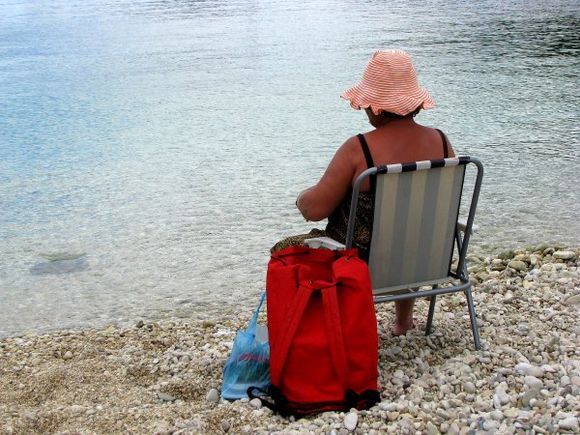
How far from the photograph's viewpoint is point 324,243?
11.8ft

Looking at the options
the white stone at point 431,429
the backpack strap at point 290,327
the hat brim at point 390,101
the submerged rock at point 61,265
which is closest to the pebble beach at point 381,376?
the white stone at point 431,429

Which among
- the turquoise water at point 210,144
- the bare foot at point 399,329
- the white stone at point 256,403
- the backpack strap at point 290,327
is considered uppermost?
the backpack strap at point 290,327

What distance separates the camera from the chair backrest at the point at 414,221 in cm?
337

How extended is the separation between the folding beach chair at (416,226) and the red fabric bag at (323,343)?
33 cm

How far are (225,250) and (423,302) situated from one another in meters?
2.37

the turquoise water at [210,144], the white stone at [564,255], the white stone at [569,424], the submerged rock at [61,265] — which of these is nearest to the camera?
the white stone at [569,424]

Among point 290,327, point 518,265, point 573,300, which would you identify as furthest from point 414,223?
point 518,265

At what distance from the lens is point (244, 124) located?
11.6 m

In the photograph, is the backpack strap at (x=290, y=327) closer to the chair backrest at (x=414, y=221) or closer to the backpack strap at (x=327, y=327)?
the backpack strap at (x=327, y=327)

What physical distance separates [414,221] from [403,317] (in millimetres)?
783

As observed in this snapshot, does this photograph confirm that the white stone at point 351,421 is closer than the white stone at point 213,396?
Yes

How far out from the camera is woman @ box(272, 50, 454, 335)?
11.4 ft

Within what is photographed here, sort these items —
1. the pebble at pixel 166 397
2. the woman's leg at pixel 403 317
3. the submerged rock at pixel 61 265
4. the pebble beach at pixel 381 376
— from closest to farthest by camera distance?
the pebble beach at pixel 381 376 → the pebble at pixel 166 397 → the woman's leg at pixel 403 317 → the submerged rock at pixel 61 265

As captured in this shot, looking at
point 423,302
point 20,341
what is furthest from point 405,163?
point 20,341
